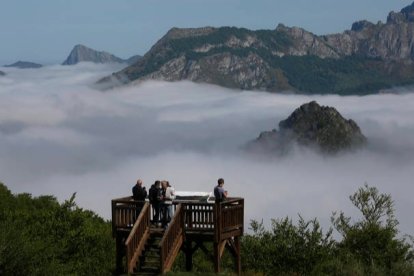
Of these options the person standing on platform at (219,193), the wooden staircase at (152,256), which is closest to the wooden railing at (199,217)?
the person standing on platform at (219,193)

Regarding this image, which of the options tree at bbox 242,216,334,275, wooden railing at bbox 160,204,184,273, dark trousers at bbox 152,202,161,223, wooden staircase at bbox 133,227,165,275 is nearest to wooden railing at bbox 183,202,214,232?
wooden railing at bbox 160,204,184,273

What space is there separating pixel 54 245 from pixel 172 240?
15.7 m

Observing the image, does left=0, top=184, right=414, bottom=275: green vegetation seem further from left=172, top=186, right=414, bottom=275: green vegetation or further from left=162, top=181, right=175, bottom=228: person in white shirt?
left=162, top=181, right=175, bottom=228: person in white shirt

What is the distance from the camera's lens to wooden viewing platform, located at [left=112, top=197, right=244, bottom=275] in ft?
103

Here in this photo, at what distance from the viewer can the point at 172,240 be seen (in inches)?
1251

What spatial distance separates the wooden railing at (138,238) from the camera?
3027cm

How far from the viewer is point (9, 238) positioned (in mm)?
35500

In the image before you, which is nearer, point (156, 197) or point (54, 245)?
point (156, 197)

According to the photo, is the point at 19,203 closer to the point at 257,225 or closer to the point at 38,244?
the point at 257,225

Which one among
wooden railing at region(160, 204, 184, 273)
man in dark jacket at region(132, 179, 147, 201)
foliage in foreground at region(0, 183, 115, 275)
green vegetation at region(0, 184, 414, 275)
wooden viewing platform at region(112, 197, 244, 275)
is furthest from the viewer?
green vegetation at region(0, 184, 414, 275)

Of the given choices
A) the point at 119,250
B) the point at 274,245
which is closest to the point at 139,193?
the point at 119,250

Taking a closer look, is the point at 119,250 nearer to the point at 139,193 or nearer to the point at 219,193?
the point at 139,193

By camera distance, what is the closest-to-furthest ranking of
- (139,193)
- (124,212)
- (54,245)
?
1. (124,212)
2. (139,193)
3. (54,245)

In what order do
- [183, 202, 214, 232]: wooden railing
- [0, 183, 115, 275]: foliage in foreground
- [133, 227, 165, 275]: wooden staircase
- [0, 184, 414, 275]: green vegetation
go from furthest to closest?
[0, 184, 414, 275]: green vegetation
[0, 183, 115, 275]: foliage in foreground
[183, 202, 214, 232]: wooden railing
[133, 227, 165, 275]: wooden staircase
